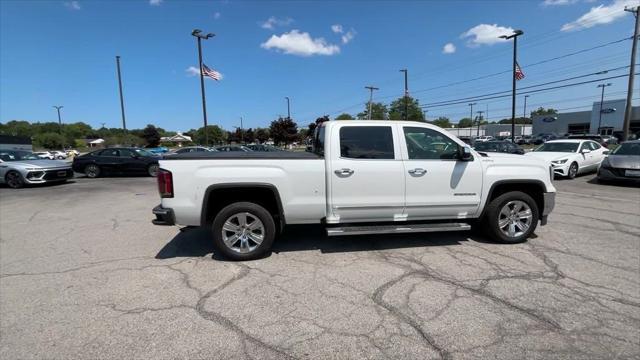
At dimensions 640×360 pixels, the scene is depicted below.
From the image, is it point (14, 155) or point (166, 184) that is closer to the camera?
point (166, 184)

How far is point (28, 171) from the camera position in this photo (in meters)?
12.2

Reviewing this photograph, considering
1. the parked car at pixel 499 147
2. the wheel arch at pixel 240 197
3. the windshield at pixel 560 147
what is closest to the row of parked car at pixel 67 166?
the wheel arch at pixel 240 197

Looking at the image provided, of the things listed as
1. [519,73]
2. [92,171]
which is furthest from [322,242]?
[519,73]

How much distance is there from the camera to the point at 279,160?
4.40m

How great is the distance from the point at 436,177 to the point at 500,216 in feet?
4.14

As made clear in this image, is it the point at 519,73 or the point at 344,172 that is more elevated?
the point at 519,73


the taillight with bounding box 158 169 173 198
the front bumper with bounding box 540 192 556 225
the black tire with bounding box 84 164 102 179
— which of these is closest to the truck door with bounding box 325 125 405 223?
the taillight with bounding box 158 169 173 198

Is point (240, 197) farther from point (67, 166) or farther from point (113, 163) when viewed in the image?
point (113, 163)

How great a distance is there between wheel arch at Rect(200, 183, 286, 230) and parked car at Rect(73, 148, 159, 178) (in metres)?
13.0

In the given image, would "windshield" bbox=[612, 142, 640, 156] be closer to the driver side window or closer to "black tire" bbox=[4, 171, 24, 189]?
the driver side window

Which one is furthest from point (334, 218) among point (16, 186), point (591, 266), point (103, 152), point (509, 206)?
point (103, 152)

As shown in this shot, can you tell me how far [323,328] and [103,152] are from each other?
17.0 metres

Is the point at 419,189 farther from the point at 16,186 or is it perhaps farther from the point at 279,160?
the point at 16,186

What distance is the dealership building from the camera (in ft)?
193
